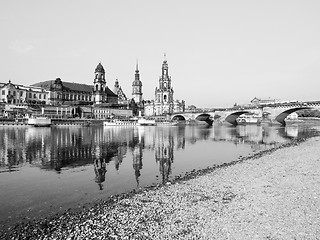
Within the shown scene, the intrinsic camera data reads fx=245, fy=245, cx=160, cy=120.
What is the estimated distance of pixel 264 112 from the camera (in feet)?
233

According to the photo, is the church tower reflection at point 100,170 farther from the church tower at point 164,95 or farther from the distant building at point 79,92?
the church tower at point 164,95

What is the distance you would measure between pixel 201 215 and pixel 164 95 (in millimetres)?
128249

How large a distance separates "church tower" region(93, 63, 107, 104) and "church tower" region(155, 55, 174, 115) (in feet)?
95.8

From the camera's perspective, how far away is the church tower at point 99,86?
127 m

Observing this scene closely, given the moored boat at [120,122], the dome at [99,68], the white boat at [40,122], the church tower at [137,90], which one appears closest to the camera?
the white boat at [40,122]

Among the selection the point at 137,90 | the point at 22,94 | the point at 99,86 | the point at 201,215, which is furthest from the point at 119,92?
the point at 201,215

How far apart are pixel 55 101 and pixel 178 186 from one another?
110m

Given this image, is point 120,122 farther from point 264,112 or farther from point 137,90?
point 137,90

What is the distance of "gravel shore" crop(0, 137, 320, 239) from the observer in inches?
278

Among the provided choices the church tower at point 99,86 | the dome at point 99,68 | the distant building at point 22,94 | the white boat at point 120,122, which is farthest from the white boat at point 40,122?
the dome at point 99,68

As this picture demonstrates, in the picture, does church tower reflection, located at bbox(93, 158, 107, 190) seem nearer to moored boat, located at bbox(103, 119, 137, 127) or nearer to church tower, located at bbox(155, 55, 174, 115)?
moored boat, located at bbox(103, 119, 137, 127)

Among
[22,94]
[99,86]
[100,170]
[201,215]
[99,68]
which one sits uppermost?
[99,68]

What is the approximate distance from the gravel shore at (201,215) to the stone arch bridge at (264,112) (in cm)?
5397

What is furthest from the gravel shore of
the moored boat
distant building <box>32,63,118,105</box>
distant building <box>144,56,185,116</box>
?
distant building <box>144,56,185,116</box>
